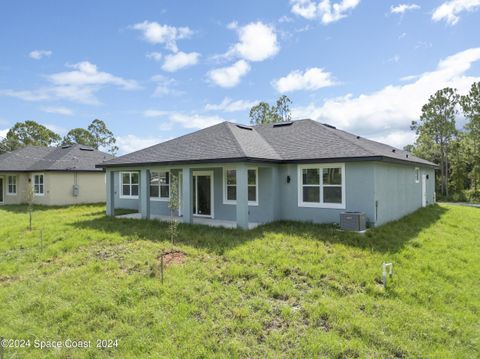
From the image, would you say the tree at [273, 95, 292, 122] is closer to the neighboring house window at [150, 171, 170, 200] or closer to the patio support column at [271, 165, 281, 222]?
the neighboring house window at [150, 171, 170, 200]

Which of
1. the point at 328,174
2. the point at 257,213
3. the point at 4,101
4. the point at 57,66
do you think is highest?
the point at 4,101

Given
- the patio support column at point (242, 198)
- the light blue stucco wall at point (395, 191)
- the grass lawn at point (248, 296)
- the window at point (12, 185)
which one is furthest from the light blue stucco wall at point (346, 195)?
the window at point (12, 185)

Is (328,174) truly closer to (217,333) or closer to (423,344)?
(423,344)

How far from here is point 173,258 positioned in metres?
7.43

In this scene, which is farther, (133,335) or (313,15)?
(313,15)

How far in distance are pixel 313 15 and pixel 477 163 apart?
2636 centimetres

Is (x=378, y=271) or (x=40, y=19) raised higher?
(x=40, y=19)

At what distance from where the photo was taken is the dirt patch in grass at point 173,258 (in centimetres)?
713

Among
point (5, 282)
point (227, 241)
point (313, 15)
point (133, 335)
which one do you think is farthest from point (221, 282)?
point (313, 15)

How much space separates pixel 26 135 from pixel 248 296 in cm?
5594

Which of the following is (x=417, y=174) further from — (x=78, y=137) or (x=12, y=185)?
(x=78, y=137)

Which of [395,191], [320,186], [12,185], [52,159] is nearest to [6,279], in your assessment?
[320,186]

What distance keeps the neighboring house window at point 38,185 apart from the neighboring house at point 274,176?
29.8ft

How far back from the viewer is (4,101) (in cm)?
2866
